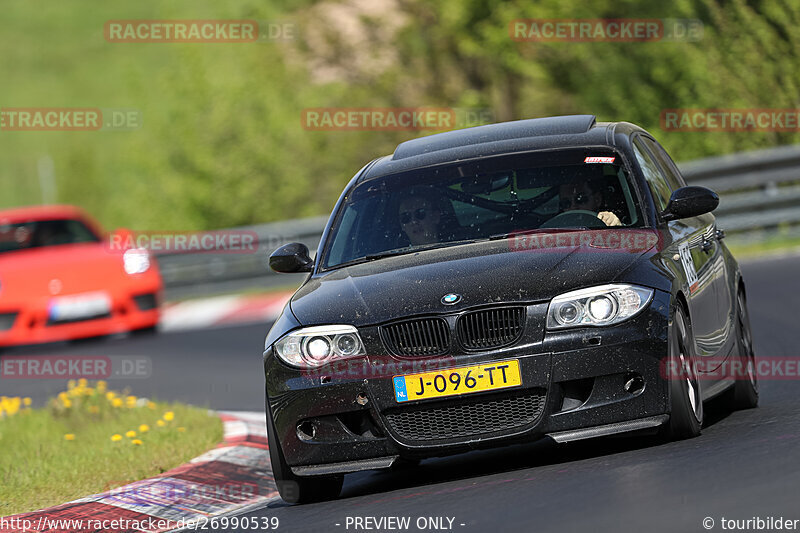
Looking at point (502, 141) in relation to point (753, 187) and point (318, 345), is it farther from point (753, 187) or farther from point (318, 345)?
point (753, 187)

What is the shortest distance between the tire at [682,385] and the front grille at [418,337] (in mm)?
958

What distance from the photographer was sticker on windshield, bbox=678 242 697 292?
22.6 feet

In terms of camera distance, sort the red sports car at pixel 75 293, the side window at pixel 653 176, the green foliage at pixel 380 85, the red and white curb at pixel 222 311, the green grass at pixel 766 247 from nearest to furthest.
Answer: the side window at pixel 653 176 < the red sports car at pixel 75 293 < the green grass at pixel 766 247 < the red and white curb at pixel 222 311 < the green foliage at pixel 380 85

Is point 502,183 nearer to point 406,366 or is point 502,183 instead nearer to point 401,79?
point 406,366

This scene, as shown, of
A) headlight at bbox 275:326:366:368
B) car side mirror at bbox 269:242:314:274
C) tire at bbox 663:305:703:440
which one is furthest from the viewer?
car side mirror at bbox 269:242:314:274

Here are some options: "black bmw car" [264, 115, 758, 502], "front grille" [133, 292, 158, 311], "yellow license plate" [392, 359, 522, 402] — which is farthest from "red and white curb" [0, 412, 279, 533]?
"front grille" [133, 292, 158, 311]

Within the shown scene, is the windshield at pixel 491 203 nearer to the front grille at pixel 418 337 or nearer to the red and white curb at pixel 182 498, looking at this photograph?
the front grille at pixel 418 337

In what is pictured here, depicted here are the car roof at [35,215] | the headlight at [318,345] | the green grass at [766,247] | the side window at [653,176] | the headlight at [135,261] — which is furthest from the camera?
the car roof at [35,215]

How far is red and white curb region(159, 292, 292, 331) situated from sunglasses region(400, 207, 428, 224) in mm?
10252

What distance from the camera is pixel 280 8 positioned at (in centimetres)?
3634

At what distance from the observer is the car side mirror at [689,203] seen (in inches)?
280

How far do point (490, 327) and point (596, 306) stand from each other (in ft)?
1.49

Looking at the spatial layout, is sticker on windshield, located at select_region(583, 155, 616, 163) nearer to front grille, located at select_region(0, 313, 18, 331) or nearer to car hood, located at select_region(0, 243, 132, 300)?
car hood, located at select_region(0, 243, 132, 300)

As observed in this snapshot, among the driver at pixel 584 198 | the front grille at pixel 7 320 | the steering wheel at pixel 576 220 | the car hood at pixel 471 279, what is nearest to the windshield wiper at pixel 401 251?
the car hood at pixel 471 279
